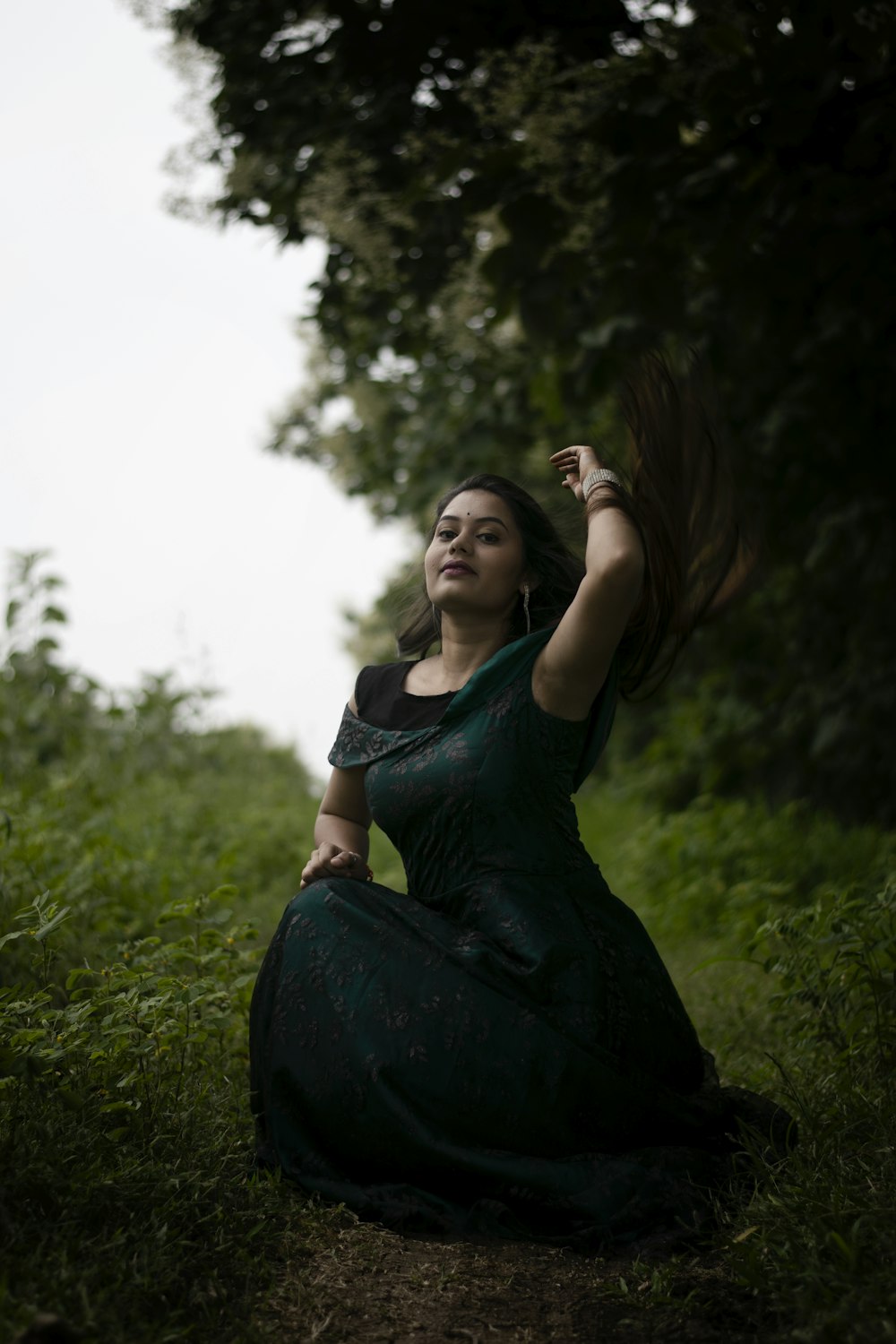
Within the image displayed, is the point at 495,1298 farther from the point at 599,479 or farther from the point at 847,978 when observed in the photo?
the point at 599,479

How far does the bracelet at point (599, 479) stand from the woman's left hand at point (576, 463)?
15 mm

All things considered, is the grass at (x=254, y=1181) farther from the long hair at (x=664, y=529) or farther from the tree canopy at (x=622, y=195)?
the tree canopy at (x=622, y=195)

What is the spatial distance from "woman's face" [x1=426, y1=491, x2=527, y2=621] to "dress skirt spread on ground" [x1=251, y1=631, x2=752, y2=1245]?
0.73 ft

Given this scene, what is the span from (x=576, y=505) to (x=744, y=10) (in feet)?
6.87

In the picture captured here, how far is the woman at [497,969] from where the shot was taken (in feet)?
8.50

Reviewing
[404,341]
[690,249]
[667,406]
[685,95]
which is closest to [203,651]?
[404,341]

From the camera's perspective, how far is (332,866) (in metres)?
3.00

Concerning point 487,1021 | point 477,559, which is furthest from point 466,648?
point 487,1021

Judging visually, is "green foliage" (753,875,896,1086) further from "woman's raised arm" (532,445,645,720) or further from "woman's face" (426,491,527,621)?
"woman's face" (426,491,527,621)

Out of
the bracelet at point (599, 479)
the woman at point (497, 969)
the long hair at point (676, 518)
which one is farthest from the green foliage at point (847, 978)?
the bracelet at point (599, 479)

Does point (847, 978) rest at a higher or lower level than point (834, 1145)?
higher

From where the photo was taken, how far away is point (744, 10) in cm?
420

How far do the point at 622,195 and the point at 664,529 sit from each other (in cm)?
203

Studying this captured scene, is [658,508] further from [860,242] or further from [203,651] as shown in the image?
[203,651]
